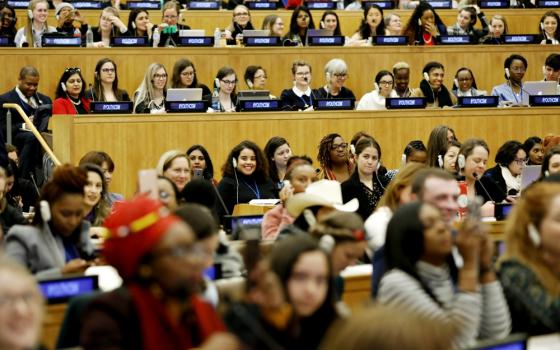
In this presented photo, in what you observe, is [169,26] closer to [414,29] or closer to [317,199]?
[414,29]

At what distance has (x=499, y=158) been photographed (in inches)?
352

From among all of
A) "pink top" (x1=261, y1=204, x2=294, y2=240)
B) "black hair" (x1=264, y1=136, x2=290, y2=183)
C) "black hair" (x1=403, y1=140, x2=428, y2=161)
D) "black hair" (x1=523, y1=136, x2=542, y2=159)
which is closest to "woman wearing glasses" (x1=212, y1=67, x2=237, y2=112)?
"black hair" (x1=264, y1=136, x2=290, y2=183)

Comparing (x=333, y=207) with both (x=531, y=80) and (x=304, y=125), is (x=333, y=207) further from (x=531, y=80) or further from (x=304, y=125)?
(x=531, y=80)

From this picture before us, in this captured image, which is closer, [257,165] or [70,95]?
[257,165]

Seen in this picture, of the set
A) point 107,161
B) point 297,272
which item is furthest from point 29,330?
point 107,161

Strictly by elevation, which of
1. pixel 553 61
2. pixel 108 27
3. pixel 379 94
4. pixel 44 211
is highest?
pixel 108 27

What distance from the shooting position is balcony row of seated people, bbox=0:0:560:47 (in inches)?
456

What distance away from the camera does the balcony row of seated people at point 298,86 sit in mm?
10148

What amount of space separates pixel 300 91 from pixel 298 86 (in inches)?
2.0

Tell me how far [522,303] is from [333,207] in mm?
1887

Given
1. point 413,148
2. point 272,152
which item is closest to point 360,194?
point 272,152

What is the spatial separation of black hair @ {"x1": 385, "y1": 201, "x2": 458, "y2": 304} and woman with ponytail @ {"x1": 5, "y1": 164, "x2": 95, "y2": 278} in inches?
55.7

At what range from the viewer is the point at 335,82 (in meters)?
11.0

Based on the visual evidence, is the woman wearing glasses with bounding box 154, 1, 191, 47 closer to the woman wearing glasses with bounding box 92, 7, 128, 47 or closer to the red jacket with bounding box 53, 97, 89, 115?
the woman wearing glasses with bounding box 92, 7, 128, 47
